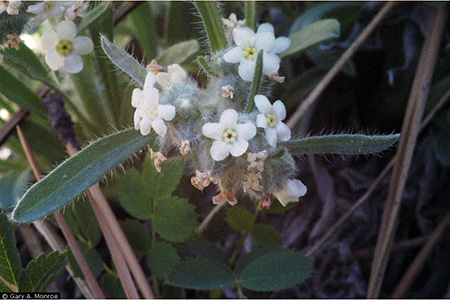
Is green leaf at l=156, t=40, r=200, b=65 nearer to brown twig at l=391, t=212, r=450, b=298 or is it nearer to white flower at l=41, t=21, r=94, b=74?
white flower at l=41, t=21, r=94, b=74

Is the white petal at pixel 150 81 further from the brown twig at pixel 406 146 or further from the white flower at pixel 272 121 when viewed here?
the brown twig at pixel 406 146

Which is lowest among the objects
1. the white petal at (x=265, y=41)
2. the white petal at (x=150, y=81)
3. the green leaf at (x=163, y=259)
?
the green leaf at (x=163, y=259)

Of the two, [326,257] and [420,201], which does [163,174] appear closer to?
[326,257]

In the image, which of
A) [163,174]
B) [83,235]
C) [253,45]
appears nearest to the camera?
[253,45]

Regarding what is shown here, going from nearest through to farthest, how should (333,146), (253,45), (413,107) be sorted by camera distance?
(333,146), (253,45), (413,107)

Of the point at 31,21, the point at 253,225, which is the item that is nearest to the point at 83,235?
the point at 253,225

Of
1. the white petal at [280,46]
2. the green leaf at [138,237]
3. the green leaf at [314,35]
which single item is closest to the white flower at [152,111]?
the white petal at [280,46]
